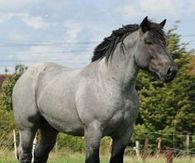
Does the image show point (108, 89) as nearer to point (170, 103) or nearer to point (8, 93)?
point (170, 103)

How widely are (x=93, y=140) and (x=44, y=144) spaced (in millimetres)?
1893

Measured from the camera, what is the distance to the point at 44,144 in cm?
873

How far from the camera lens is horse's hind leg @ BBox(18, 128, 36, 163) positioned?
855 centimetres

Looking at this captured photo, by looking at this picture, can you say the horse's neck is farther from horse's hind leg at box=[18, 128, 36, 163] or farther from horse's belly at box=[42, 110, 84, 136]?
horse's hind leg at box=[18, 128, 36, 163]

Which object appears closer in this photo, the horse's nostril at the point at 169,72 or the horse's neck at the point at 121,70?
the horse's nostril at the point at 169,72

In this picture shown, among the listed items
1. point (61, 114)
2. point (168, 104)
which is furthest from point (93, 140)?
point (168, 104)

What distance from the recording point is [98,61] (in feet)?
24.9

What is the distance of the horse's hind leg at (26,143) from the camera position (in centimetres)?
855

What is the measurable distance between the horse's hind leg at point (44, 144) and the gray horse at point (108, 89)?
592 millimetres

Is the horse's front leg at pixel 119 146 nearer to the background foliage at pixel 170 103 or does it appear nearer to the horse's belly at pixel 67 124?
the horse's belly at pixel 67 124

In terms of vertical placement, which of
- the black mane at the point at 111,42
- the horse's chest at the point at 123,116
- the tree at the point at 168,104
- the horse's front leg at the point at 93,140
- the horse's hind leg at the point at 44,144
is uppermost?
the black mane at the point at 111,42

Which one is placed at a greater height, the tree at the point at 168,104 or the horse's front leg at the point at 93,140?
the horse's front leg at the point at 93,140

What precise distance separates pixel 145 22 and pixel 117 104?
41.5 inches

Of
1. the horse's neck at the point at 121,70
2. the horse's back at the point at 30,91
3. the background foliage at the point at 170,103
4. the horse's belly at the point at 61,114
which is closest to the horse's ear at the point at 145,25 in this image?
the horse's neck at the point at 121,70
